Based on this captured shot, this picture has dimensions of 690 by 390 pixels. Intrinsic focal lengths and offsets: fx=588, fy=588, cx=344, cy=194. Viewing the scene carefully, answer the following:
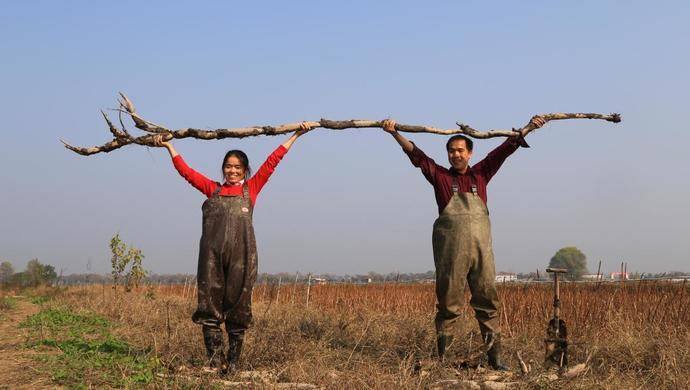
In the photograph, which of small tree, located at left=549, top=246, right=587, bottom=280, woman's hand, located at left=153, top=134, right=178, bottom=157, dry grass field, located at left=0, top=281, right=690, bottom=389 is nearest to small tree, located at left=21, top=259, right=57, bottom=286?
dry grass field, located at left=0, top=281, right=690, bottom=389

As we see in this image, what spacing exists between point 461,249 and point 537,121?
1.44 metres

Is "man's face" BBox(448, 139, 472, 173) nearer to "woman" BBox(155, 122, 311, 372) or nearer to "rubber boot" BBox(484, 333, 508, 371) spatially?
"rubber boot" BBox(484, 333, 508, 371)

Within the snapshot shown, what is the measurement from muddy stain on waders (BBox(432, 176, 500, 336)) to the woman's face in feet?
5.62

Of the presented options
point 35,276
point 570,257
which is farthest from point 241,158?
point 570,257

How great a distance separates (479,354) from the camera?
4699 mm

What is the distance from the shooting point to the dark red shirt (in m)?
4.96

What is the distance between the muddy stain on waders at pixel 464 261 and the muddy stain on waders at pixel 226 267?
5.11 ft

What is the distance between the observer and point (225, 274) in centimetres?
464

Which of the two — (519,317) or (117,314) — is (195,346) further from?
(519,317)

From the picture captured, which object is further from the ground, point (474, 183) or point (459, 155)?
point (459, 155)

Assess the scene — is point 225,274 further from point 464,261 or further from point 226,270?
point 464,261

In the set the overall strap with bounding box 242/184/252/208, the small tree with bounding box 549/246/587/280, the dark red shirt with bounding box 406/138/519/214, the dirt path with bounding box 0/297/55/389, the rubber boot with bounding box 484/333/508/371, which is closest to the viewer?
the dirt path with bounding box 0/297/55/389

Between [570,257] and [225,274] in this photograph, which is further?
[570,257]

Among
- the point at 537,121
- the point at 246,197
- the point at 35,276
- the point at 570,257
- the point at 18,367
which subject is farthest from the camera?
the point at 570,257
